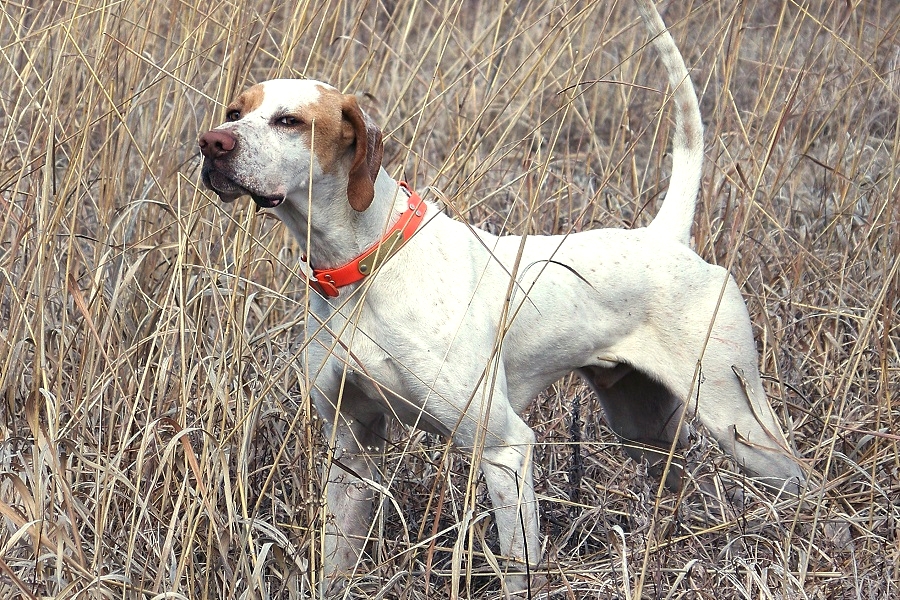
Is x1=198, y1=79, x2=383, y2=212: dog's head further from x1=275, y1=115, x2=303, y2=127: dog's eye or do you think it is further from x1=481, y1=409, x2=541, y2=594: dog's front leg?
x1=481, y1=409, x2=541, y2=594: dog's front leg

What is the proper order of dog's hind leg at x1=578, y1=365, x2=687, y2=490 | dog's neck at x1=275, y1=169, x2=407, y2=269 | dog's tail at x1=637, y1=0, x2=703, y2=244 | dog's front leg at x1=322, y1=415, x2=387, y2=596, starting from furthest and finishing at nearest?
dog's hind leg at x1=578, y1=365, x2=687, y2=490, dog's tail at x1=637, y1=0, x2=703, y2=244, dog's front leg at x1=322, y1=415, x2=387, y2=596, dog's neck at x1=275, y1=169, x2=407, y2=269

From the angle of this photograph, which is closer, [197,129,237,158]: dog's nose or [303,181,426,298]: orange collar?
[197,129,237,158]: dog's nose

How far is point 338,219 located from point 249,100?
33cm

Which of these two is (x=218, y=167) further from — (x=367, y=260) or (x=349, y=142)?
(x=367, y=260)

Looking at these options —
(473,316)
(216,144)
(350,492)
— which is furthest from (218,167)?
(350,492)

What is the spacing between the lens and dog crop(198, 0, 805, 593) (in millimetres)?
2293

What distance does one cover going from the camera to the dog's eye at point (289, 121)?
2.27 metres

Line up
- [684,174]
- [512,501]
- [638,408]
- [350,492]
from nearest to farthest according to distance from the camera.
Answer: [512,501], [350,492], [684,174], [638,408]

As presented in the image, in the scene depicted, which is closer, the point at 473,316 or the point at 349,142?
the point at 349,142

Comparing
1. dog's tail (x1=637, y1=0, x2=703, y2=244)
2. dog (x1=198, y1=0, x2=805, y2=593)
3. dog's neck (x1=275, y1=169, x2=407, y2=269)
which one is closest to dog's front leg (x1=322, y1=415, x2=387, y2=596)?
dog (x1=198, y1=0, x2=805, y2=593)

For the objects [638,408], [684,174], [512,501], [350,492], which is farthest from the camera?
[638,408]

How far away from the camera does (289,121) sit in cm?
228

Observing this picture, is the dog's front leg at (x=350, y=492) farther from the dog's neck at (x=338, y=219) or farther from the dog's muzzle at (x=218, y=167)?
the dog's muzzle at (x=218, y=167)

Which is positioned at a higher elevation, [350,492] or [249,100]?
[249,100]
